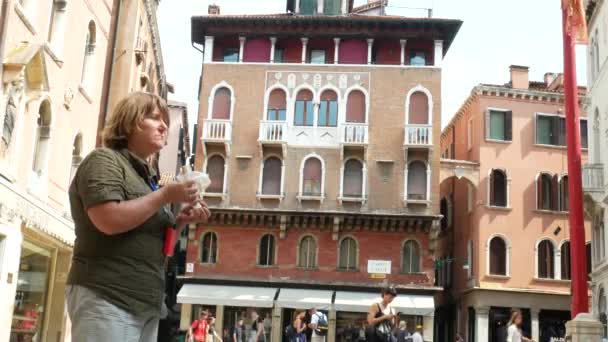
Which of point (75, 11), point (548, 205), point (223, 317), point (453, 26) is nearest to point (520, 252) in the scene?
point (548, 205)

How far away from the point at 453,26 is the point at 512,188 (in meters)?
8.14

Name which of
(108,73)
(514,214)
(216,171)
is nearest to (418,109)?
(514,214)

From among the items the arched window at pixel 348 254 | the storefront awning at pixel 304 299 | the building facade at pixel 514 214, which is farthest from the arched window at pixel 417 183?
the storefront awning at pixel 304 299

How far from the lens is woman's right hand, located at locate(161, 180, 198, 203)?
A: 9.23ft

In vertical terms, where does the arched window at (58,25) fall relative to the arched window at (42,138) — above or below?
above

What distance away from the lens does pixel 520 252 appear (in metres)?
35.2

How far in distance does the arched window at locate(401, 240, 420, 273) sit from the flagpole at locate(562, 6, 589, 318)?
40.8 feet

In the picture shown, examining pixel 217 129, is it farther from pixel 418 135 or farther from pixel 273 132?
pixel 418 135

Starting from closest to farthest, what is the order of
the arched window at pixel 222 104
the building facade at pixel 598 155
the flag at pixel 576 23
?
the flag at pixel 576 23, the building facade at pixel 598 155, the arched window at pixel 222 104

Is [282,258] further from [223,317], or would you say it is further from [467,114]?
[467,114]

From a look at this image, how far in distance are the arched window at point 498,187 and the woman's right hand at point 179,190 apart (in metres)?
34.3

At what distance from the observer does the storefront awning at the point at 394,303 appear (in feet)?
104

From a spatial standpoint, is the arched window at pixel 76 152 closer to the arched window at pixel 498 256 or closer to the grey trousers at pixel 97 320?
the grey trousers at pixel 97 320

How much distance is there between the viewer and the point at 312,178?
3409cm
